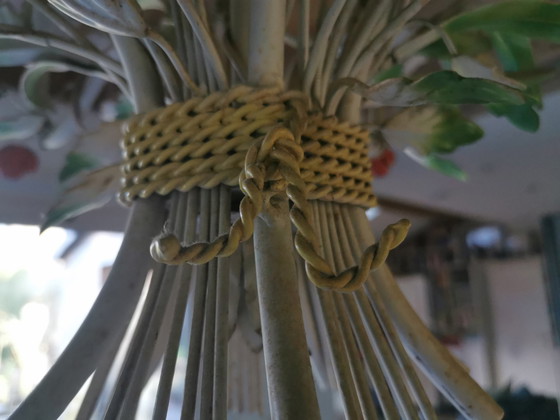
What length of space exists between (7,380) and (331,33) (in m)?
0.46

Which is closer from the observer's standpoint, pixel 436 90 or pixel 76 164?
pixel 436 90

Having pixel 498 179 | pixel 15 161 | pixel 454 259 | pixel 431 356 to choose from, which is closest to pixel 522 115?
pixel 431 356

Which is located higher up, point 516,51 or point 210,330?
point 516,51

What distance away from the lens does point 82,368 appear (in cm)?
21

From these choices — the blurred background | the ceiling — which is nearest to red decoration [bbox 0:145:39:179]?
the blurred background

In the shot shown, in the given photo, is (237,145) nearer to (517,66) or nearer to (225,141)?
(225,141)

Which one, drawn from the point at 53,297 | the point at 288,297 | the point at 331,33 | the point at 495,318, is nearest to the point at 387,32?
the point at 331,33

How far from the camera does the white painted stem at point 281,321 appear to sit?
0.16 m

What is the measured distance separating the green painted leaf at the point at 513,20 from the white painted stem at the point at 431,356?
12 cm

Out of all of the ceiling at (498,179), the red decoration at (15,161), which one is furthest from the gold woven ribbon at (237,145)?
the ceiling at (498,179)

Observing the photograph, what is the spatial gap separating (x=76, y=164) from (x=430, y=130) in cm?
24

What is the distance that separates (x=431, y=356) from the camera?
0.73 ft

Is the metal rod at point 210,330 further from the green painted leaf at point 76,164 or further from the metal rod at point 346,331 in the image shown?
the green painted leaf at point 76,164

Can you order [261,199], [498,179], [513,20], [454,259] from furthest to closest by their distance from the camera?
[454,259] < [498,179] < [513,20] < [261,199]
